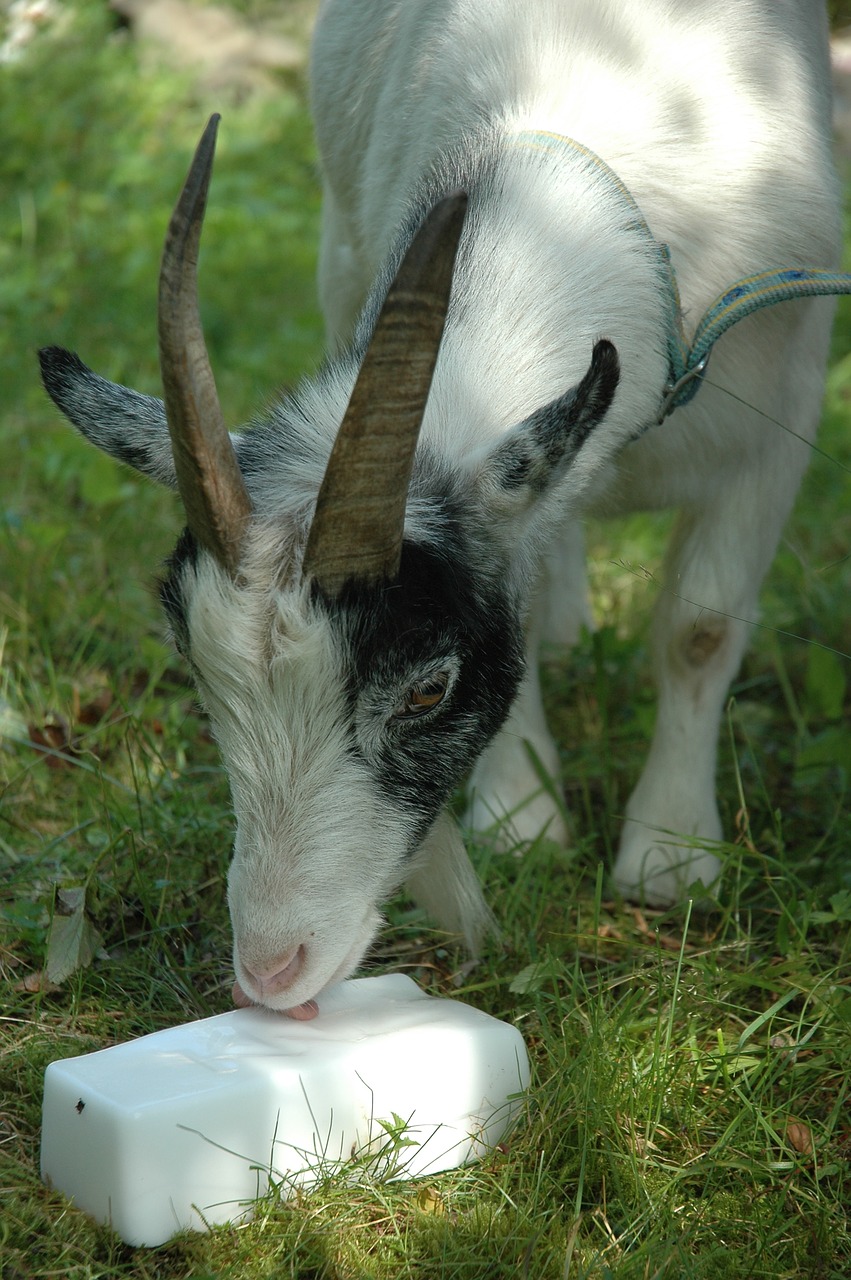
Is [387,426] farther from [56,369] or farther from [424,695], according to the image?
[56,369]

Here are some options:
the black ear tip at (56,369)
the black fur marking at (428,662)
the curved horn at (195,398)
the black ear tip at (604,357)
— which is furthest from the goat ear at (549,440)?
the black ear tip at (56,369)

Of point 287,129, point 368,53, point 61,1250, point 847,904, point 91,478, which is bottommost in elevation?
point 61,1250

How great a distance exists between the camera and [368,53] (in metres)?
3.54

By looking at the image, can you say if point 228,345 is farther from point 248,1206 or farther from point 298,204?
point 248,1206

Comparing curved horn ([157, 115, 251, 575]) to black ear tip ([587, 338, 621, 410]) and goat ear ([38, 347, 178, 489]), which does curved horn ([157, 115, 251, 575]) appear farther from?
black ear tip ([587, 338, 621, 410])

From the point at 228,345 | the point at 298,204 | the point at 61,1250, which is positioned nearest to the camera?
the point at 61,1250

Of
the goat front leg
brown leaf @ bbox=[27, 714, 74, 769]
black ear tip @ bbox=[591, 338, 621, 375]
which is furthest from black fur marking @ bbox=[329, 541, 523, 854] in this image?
brown leaf @ bbox=[27, 714, 74, 769]

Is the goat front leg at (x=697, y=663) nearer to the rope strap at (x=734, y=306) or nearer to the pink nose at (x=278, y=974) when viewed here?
the rope strap at (x=734, y=306)

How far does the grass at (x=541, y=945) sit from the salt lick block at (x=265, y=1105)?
45mm

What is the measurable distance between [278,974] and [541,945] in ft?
2.61

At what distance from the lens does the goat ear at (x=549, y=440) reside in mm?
2078

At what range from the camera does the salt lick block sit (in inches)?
76.5

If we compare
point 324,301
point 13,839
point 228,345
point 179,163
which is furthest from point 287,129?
point 13,839

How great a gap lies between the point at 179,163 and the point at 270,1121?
7.15 m
